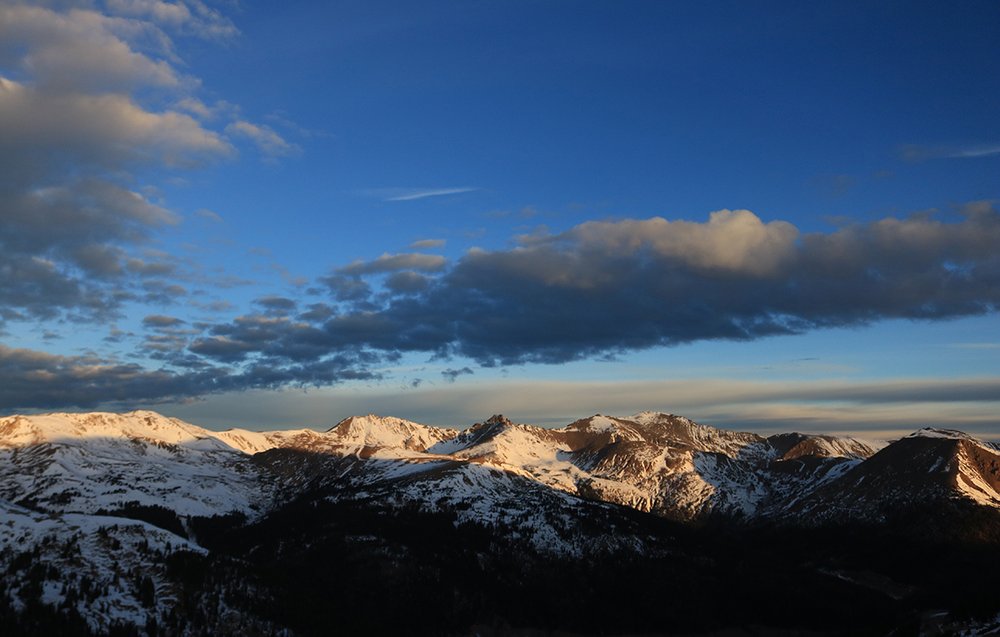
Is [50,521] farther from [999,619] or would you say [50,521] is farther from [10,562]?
[999,619]

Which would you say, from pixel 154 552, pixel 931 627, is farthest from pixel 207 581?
pixel 931 627

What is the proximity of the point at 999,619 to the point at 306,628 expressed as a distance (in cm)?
14614

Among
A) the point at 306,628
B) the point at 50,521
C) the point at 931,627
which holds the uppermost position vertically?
the point at 50,521

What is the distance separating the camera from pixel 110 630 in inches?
5950

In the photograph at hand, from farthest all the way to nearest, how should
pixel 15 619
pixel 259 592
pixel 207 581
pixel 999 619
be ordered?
pixel 259 592 < pixel 207 581 < pixel 15 619 < pixel 999 619

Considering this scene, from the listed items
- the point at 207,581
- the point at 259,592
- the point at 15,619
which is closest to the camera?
the point at 15,619

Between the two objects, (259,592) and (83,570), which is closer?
(83,570)

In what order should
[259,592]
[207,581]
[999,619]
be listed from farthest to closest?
[259,592] → [207,581] → [999,619]

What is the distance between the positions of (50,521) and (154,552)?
27935mm

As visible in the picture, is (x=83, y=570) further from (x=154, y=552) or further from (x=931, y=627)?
(x=931, y=627)

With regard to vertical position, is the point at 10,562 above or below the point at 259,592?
above

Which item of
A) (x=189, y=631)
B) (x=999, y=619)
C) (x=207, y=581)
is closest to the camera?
(x=999, y=619)

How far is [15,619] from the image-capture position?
14425cm

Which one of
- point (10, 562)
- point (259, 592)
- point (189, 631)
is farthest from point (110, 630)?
point (259, 592)
